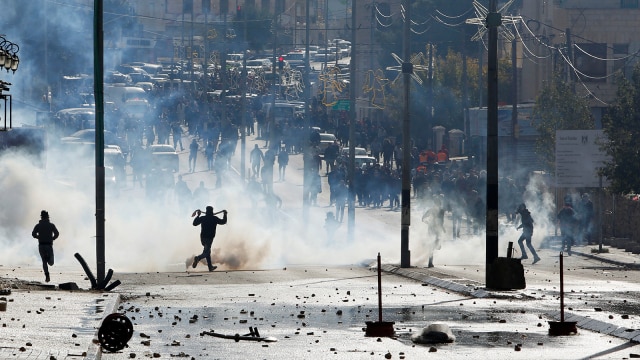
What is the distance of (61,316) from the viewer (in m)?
19.1

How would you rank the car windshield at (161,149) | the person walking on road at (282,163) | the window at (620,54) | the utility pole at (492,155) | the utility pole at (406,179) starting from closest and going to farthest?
the utility pole at (492,155)
the utility pole at (406,179)
the person walking on road at (282,163)
the car windshield at (161,149)
the window at (620,54)

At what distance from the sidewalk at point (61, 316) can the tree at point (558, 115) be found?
21.5 metres

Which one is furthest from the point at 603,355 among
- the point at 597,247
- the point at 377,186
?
the point at 377,186

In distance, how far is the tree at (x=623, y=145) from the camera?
38750 mm

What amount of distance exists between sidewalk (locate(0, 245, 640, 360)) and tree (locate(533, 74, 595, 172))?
2151cm

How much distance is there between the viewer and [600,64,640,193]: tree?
38.8 meters

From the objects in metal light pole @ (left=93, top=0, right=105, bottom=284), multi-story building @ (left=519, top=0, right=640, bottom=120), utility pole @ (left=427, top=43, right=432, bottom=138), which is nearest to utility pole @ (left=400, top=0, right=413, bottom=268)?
metal light pole @ (left=93, top=0, right=105, bottom=284)

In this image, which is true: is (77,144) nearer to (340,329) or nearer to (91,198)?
(91,198)

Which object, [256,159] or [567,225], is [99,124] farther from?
[256,159]

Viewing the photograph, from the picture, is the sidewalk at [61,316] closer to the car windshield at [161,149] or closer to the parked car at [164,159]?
the parked car at [164,159]

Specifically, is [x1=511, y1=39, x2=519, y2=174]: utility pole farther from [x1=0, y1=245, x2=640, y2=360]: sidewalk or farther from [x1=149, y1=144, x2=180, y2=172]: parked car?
[x1=0, y1=245, x2=640, y2=360]: sidewalk

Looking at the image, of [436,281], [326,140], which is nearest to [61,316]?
[436,281]

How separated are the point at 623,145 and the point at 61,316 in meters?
23.0

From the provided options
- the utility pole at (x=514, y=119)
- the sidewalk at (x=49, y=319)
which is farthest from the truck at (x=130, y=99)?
the sidewalk at (x=49, y=319)
